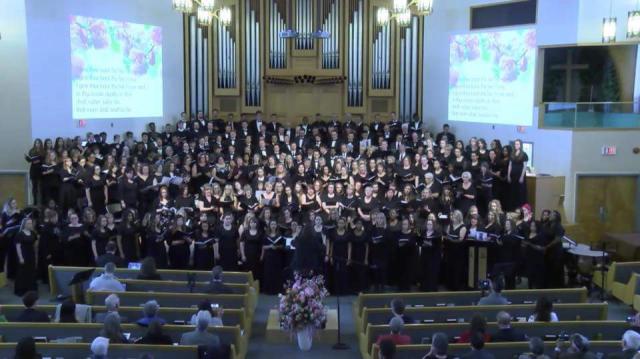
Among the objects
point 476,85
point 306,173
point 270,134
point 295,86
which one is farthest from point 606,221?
point 295,86

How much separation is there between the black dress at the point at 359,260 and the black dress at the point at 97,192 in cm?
610

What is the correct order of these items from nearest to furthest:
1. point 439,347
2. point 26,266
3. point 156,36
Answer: point 439,347 → point 26,266 → point 156,36

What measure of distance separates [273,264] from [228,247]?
92cm

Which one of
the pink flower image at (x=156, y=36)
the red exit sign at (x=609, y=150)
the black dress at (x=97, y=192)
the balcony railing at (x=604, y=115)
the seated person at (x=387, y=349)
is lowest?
the seated person at (x=387, y=349)

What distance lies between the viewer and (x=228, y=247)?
1350cm

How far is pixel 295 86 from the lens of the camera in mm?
24297

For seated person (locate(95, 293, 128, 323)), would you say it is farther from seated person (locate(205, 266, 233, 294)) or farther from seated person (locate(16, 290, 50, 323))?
seated person (locate(205, 266, 233, 294))

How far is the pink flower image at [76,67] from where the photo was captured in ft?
62.1

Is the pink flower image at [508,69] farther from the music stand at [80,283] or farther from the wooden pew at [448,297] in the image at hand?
the music stand at [80,283]

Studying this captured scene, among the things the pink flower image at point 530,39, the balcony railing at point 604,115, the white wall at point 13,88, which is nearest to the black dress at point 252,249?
the white wall at point 13,88

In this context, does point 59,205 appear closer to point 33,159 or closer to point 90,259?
point 33,159

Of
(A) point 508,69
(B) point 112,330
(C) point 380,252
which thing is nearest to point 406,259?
(C) point 380,252

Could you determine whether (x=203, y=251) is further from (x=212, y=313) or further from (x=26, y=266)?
(x=212, y=313)

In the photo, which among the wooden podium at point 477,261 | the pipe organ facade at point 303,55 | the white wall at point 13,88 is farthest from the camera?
the pipe organ facade at point 303,55
